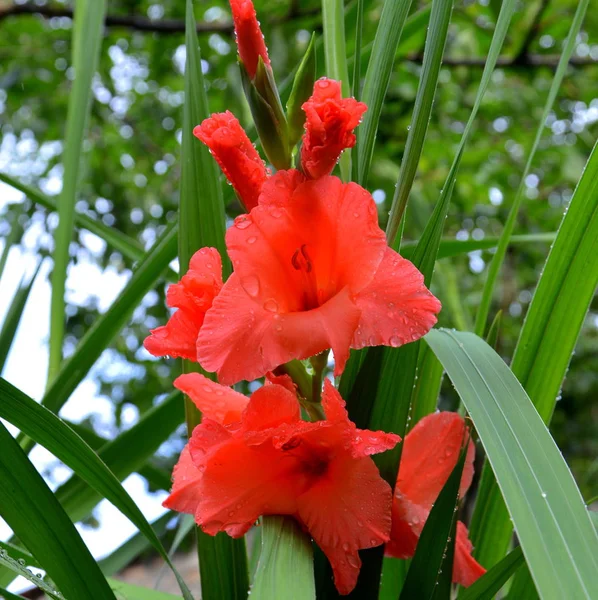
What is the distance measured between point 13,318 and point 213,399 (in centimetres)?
48

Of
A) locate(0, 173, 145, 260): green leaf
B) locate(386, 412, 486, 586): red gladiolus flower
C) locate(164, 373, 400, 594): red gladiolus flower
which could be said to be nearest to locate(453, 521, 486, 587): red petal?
locate(386, 412, 486, 586): red gladiolus flower

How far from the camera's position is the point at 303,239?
448 millimetres

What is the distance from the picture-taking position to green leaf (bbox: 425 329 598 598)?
27cm

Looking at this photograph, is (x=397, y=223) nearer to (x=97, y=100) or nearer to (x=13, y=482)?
(x=13, y=482)

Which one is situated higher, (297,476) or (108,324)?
(108,324)

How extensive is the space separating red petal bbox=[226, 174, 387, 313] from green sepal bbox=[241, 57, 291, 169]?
0.23ft

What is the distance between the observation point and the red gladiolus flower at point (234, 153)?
0.46 meters

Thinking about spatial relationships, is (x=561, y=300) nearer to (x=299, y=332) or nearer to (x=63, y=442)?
(x=299, y=332)

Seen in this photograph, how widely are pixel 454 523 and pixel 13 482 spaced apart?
11.3 inches

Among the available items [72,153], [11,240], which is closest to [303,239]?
[72,153]

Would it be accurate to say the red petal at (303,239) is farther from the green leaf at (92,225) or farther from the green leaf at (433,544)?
the green leaf at (92,225)

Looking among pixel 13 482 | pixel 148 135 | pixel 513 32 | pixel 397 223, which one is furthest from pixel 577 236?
pixel 148 135

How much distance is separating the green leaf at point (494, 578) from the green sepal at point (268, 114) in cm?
29

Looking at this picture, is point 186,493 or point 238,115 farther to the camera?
point 238,115
